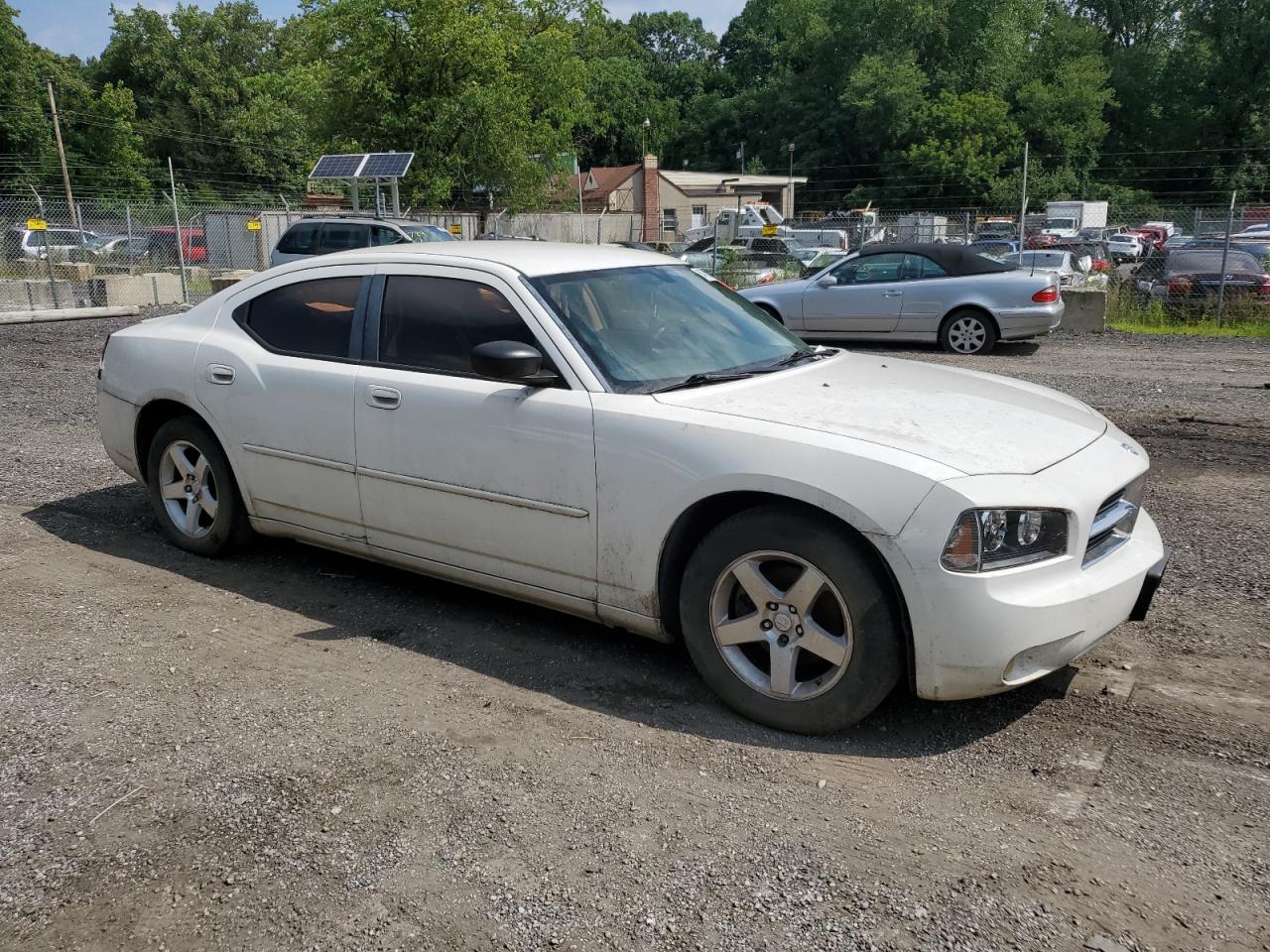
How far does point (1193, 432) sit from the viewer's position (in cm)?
852

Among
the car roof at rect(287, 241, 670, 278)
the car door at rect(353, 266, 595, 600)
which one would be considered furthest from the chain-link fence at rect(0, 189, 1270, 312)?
the car door at rect(353, 266, 595, 600)

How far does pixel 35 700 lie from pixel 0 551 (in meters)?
2.16

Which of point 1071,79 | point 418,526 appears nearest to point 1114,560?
point 418,526

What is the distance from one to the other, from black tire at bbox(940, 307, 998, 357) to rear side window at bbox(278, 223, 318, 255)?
10.4 metres

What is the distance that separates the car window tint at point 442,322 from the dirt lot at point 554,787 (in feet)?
3.79

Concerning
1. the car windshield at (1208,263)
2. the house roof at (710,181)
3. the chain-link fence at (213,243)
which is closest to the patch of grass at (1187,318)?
the car windshield at (1208,263)

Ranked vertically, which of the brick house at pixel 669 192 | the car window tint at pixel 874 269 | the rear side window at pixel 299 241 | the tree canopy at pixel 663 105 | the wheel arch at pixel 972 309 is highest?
the tree canopy at pixel 663 105

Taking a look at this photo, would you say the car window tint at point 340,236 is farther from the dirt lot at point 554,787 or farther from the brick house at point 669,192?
the brick house at point 669,192

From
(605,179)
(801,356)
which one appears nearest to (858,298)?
(801,356)

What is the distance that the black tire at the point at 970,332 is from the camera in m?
14.0

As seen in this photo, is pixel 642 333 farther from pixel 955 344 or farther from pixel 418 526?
pixel 955 344

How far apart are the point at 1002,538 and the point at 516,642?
6.82 feet

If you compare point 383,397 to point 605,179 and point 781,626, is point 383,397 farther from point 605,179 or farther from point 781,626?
point 605,179

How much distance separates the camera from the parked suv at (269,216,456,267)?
17.0 metres
